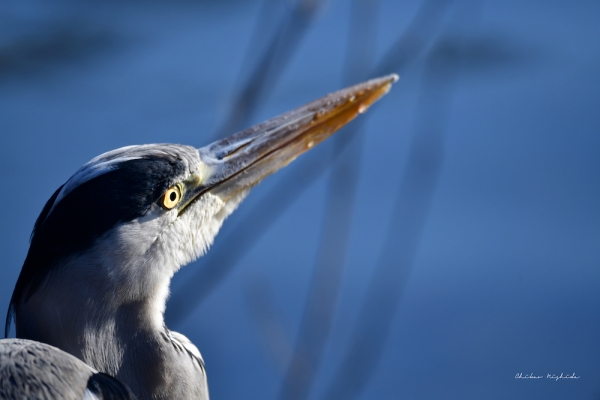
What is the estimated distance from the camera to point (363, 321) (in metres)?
3.89

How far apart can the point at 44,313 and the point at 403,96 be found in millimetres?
3160

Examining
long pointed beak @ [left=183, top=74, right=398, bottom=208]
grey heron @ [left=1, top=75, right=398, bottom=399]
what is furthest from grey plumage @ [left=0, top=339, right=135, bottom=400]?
long pointed beak @ [left=183, top=74, right=398, bottom=208]

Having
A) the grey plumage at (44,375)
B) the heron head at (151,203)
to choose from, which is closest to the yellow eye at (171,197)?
the heron head at (151,203)

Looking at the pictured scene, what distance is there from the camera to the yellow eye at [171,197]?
1918 millimetres

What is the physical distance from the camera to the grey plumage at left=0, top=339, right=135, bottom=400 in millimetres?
1617

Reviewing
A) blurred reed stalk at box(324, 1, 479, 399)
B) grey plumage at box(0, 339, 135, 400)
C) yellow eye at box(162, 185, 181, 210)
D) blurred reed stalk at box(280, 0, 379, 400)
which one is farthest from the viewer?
blurred reed stalk at box(324, 1, 479, 399)

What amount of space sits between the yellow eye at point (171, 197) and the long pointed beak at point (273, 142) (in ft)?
0.27

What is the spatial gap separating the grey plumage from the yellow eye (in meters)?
0.44

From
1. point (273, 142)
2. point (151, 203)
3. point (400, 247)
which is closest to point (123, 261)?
point (151, 203)

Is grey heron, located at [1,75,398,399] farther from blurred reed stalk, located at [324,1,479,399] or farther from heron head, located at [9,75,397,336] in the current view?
blurred reed stalk, located at [324,1,479,399]

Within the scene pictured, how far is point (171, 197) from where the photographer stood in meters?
1.95

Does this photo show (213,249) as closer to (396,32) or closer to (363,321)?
(363,321)

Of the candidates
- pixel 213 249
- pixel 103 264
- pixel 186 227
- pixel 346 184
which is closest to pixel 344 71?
pixel 213 249

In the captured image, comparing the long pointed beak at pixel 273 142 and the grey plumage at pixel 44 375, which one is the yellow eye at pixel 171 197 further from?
→ the grey plumage at pixel 44 375
